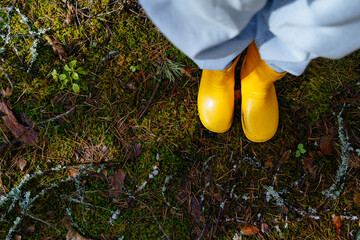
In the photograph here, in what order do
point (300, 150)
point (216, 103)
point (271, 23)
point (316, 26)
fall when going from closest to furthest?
point (316, 26), point (271, 23), point (216, 103), point (300, 150)

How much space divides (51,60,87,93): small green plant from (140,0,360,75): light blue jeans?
1081 millimetres

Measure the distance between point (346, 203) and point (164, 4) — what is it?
174cm

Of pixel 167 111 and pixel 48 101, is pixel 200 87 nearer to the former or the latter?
pixel 167 111

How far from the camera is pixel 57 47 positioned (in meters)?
1.82

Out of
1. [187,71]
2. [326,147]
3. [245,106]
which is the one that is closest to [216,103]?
[245,106]

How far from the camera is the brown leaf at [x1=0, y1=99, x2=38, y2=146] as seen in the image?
1729 millimetres

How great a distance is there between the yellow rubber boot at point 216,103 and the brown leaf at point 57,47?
1030 mm

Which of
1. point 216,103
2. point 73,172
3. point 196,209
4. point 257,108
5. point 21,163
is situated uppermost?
point 21,163

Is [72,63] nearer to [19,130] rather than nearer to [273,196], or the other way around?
[19,130]

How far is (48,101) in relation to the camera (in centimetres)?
178

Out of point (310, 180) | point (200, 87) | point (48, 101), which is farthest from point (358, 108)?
point (48, 101)

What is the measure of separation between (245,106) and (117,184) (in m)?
1.02

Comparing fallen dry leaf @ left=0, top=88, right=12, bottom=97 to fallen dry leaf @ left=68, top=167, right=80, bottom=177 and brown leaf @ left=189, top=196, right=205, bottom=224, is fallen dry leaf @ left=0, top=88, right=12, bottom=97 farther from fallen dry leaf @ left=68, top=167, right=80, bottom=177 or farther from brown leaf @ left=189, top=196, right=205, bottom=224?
brown leaf @ left=189, top=196, right=205, bottom=224

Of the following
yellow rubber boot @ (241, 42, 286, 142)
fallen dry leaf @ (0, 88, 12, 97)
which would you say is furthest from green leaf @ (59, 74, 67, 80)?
yellow rubber boot @ (241, 42, 286, 142)
